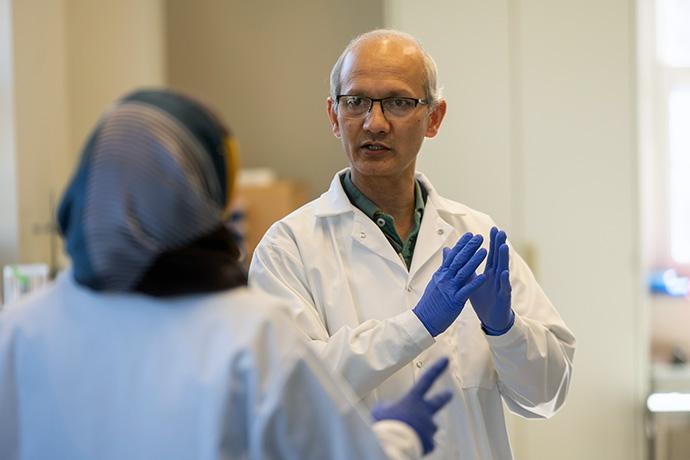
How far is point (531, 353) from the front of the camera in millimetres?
1699

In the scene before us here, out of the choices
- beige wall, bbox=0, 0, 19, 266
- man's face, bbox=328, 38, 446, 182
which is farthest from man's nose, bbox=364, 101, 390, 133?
beige wall, bbox=0, 0, 19, 266

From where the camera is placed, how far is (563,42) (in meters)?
2.92

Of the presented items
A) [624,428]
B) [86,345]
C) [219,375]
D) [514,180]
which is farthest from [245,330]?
[624,428]

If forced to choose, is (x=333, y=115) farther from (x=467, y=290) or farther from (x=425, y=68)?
(x=467, y=290)

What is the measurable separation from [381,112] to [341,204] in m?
0.19

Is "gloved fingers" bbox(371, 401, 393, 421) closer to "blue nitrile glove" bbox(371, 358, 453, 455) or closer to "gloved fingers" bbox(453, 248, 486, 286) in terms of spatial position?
"blue nitrile glove" bbox(371, 358, 453, 455)

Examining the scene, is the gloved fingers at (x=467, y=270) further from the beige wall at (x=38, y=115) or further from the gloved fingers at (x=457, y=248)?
the beige wall at (x=38, y=115)

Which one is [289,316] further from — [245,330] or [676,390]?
[676,390]

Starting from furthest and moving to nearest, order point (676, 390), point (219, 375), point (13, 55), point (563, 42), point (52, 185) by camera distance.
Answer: point (52, 185) → point (13, 55) → point (676, 390) → point (563, 42) → point (219, 375)

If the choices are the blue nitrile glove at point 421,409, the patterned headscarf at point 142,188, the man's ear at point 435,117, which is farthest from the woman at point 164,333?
the man's ear at point 435,117

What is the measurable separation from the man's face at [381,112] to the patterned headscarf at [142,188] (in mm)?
786

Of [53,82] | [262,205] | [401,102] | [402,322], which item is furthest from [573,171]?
[53,82]

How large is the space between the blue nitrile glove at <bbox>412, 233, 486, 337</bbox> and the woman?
55cm

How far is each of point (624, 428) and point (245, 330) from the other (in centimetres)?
226
